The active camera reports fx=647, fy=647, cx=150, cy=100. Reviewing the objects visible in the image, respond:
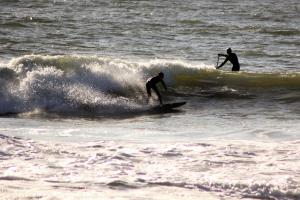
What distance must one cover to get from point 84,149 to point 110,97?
281 inches

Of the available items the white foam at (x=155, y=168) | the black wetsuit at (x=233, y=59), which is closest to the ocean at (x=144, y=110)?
the white foam at (x=155, y=168)

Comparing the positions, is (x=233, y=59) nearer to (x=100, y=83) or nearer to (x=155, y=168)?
(x=100, y=83)

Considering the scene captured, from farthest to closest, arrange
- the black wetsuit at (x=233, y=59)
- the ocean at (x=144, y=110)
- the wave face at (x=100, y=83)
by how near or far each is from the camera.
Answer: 1. the black wetsuit at (x=233, y=59)
2. the wave face at (x=100, y=83)
3. the ocean at (x=144, y=110)

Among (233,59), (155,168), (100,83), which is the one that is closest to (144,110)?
(100,83)

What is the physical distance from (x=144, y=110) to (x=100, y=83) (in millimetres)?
2770

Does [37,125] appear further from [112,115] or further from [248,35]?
[248,35]

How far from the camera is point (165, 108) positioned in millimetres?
15609

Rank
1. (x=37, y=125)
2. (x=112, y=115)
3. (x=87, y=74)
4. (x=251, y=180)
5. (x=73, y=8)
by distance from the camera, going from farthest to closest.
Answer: (x=73, y=8), (x=87, y=74), (x=112, y=115), (x=37, y=125), (x=251, y=180)

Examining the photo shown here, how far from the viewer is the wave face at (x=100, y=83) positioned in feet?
52.3

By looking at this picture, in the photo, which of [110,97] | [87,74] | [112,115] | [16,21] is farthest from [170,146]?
[16,21]

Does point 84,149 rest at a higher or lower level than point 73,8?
lower

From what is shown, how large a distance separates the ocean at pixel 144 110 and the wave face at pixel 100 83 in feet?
0.12

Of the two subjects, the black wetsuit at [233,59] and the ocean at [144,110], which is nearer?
the ocean at [144,110]

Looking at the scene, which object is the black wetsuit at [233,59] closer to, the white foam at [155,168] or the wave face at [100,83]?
the wave face at [100,83]
